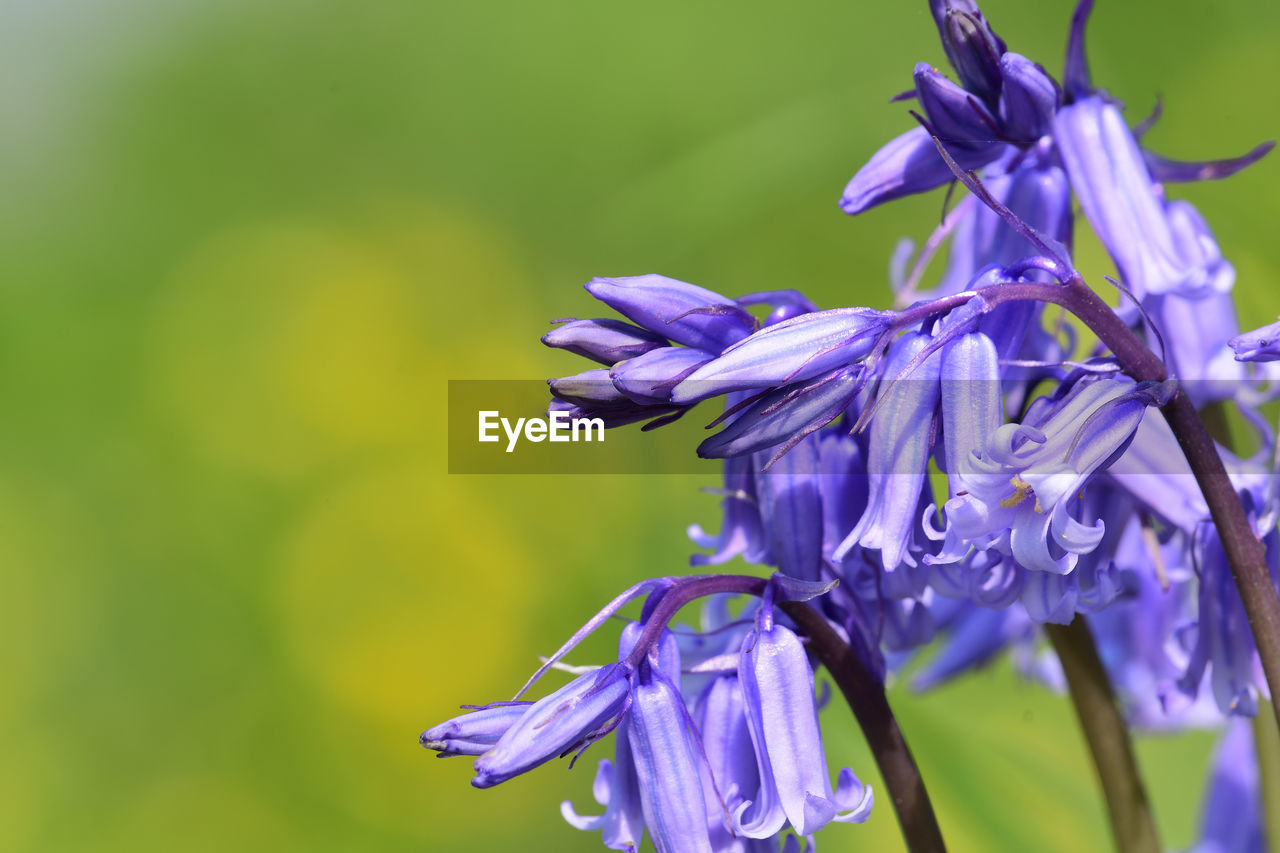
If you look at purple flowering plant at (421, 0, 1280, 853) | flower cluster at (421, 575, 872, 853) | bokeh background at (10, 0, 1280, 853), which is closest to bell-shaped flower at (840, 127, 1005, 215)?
purple flowering plant at (421, 0, 1280, 853)

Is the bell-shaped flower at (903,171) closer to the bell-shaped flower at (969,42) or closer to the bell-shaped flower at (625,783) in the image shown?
the bell-shaped flower at (969,42)

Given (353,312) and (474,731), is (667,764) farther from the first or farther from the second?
(353,312)

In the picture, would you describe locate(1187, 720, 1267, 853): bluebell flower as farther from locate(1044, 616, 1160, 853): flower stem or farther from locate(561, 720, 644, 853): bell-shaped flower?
locate(561, 720, 644, 853): bell-shaped flower

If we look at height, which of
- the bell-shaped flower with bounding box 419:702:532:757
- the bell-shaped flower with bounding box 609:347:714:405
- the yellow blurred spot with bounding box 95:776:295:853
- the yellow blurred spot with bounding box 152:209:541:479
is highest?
the yellow blurred spot with bounding box 152:209:541:479

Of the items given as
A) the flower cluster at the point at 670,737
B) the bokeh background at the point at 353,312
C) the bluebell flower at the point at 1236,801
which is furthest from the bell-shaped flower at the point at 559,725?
the bokeh background at the point at 353,312

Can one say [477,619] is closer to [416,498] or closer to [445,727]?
[416,498]

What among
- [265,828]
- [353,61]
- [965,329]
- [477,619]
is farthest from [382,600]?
[965,329]

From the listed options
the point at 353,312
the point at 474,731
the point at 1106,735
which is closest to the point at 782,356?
the point at 474,731
